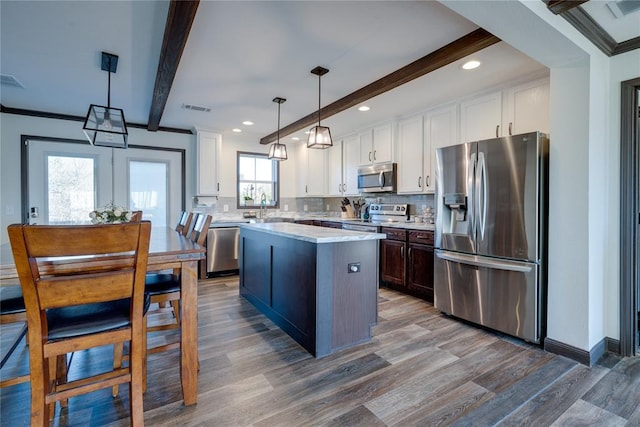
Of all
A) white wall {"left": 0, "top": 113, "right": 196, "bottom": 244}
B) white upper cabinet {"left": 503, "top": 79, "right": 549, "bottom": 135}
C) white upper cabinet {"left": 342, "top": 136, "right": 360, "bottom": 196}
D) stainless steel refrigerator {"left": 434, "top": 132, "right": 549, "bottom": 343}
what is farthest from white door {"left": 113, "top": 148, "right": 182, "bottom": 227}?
white upper cabinet {"left": 503, "top": 79, "right": 549, "bottom": 135}

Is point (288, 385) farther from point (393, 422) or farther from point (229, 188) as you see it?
point (229, 188)

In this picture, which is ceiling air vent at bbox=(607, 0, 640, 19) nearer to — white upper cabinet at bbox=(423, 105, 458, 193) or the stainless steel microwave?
white upper cabinet at bbox=(423, 105, 458, 193)

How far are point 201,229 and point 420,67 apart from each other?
2.35 metres

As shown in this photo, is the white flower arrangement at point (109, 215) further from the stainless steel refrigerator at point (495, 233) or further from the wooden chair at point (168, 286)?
the stainless steel refrigerator at point (495, 233)

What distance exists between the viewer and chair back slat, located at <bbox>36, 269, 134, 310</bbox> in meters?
1.23

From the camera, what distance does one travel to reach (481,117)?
334 centimetres

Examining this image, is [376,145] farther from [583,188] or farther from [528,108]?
[583,188]

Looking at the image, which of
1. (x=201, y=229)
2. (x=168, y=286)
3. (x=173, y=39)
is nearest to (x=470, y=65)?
(x=173, y=39)

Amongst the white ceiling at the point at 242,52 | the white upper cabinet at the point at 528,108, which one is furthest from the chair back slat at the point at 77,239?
the white upper cabinet at the point at 528,108

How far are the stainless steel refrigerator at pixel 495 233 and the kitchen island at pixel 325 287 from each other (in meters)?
0.94

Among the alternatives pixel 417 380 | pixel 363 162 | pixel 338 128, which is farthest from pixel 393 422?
pixel 338 128

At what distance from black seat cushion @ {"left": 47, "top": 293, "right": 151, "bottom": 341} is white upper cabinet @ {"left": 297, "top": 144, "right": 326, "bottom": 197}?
4574 mm

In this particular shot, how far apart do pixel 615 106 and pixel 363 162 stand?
305cm

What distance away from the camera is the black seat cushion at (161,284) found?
1.90m
